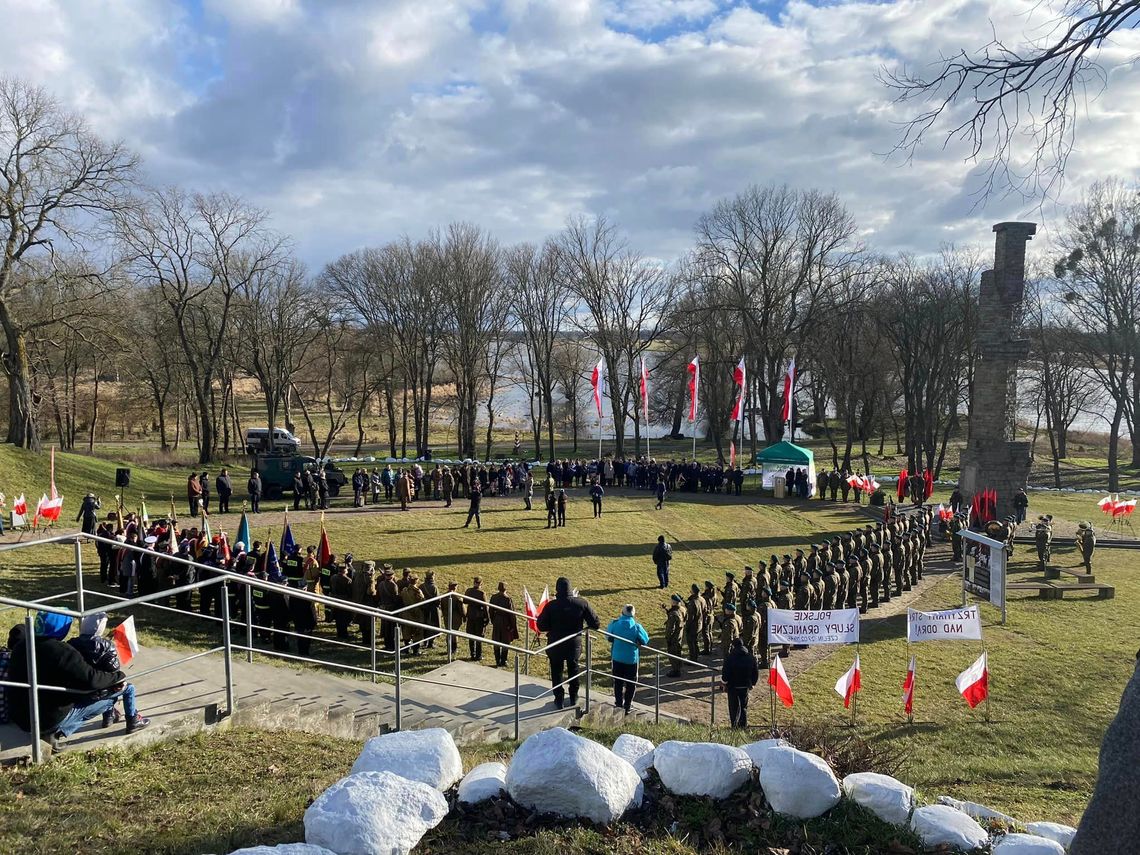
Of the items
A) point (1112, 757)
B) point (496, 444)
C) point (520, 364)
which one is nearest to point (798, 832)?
point (1112, 757)

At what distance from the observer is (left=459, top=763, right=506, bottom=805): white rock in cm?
438

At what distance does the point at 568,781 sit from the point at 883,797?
1.91 meters

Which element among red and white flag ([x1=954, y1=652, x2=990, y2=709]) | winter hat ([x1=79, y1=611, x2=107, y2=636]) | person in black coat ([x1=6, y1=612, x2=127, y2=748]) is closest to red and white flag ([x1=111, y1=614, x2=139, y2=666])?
winter hat ([x1=79, y1=611, x2=107, y2=636])

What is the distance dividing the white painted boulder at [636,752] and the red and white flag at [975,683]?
23.5ft

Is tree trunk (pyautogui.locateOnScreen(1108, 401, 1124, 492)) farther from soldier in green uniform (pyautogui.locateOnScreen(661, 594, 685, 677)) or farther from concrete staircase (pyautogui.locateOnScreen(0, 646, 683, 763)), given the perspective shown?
concrete staircase (pyautogui.locateOnScreen(0, 646, 683, 763))

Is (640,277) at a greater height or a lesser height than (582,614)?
greater

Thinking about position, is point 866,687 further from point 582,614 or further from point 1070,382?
point 1070,382

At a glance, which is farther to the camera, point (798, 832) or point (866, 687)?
point (866, 687)

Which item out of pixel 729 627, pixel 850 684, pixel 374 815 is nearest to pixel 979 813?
pixel 374 815

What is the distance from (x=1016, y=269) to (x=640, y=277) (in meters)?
21.2

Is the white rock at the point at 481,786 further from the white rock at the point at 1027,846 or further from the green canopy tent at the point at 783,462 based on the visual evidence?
the green canopy tent at the point at 783,462

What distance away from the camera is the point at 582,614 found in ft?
30.1

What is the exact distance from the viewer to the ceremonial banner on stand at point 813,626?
1118 centimetres

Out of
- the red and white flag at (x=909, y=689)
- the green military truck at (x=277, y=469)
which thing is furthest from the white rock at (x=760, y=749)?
the green military truck at (x=277, y=469)
